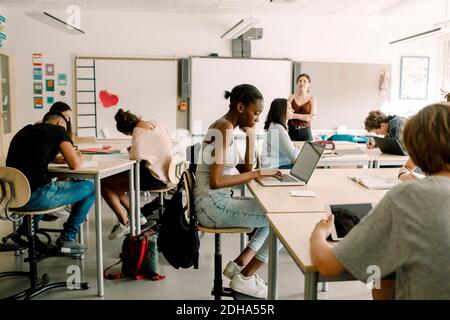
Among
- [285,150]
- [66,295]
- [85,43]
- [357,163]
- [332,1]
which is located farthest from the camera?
[85,43]

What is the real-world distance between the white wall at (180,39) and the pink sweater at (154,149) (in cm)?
269

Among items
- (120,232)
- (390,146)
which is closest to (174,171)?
(120,232)

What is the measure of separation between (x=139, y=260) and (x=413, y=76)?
18.6 feet

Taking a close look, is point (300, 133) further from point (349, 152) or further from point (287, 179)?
point (287, 179)

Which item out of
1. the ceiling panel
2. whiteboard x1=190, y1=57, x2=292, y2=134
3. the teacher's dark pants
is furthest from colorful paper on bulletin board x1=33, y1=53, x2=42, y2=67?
the teacher's dark pants

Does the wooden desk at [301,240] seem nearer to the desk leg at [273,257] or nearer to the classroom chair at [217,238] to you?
the desk leg at [273,257]

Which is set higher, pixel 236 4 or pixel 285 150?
pixel 236 4

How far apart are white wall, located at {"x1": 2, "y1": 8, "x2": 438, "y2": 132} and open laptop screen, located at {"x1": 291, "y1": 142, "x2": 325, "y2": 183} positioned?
3.92m

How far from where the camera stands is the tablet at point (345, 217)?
59.8 inches

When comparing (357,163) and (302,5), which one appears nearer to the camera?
(357,163)

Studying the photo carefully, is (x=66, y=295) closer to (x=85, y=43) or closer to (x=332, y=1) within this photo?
(x=85, y=43)

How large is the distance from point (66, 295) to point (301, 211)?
1636mm

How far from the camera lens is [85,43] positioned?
237 inches

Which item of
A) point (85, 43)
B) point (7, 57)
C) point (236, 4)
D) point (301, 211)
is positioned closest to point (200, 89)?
point (236, 4)
